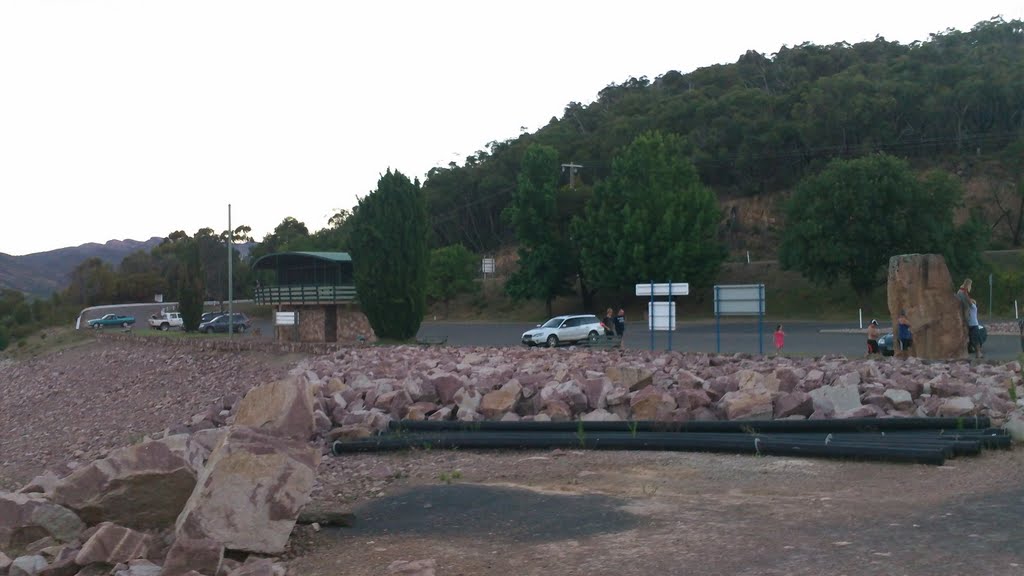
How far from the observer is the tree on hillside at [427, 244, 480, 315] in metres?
77.6

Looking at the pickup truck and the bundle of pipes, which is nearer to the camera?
the bundle of pipes

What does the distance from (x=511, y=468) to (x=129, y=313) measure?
84.0 meters

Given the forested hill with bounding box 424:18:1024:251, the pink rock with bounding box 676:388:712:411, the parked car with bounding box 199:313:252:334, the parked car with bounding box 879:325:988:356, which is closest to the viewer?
the pink rock with bounding box 676:388:712:411

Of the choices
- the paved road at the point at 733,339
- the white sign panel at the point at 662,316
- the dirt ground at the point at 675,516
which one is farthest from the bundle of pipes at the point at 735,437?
the white sign panel at the point at 662,316

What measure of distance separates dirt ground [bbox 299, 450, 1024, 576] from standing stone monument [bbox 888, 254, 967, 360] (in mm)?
11955

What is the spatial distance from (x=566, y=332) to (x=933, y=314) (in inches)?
813

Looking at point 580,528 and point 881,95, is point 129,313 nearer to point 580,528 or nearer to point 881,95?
point 881,95

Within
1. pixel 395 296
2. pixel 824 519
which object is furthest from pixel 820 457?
pixel 395 296

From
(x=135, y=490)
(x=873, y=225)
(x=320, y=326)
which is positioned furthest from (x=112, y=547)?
(x=873, y=225)

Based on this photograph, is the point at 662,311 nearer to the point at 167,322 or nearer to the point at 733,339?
the point at 733,339

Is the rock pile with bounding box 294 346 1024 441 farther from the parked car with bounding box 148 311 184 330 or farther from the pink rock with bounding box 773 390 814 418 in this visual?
the parked car with bounding box 148 311 184 330

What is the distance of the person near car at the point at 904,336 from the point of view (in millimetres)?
22594

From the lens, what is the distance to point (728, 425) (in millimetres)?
12883

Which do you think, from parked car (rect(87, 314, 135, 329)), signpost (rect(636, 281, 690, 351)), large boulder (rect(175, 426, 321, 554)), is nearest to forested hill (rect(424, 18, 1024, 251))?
parked car (rect(87, 314, 135, 329))
